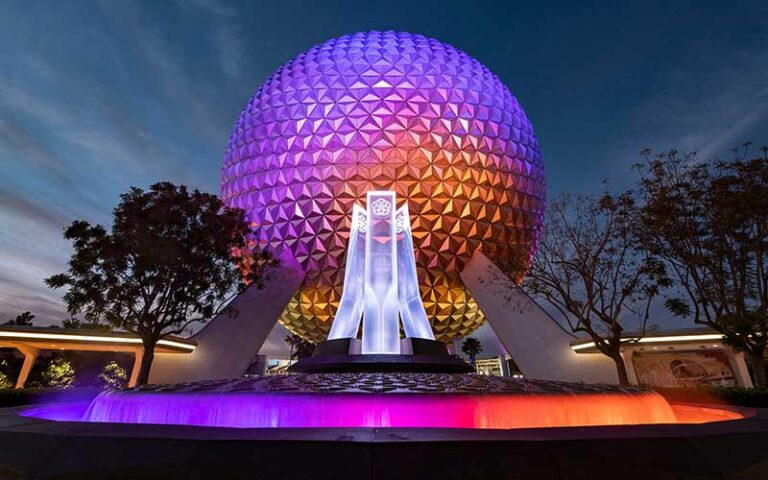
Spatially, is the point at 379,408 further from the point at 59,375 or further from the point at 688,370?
the point at 59,375

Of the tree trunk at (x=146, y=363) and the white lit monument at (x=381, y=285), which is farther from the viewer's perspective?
the tree trunk at (x=146, y=363)

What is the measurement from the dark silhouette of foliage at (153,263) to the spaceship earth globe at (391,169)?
4633mm

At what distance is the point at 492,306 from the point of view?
19531mm

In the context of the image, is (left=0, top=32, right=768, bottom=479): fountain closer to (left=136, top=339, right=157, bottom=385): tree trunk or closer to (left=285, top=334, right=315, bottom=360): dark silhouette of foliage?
(left=136, top=339, right=157, bottom=385): tree trunk

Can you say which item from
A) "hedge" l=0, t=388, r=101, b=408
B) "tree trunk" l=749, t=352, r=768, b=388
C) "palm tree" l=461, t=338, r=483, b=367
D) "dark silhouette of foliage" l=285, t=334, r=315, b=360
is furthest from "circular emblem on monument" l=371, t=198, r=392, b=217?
"palm tree" l=461, t=338, r=483, b=367

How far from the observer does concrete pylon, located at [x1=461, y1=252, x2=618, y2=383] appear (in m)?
17.5

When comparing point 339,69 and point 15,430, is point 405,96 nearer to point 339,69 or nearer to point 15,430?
point 339,69

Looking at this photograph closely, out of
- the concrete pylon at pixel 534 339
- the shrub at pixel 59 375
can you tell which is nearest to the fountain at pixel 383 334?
the concrete pylon at pixel 534 339

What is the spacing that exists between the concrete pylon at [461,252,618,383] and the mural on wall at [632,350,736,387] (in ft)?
8.13

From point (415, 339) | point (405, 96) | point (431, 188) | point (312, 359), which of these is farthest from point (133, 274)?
point (405, 96)

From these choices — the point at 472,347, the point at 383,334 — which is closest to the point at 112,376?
the point at 383,334

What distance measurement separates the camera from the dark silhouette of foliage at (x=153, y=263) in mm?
14969

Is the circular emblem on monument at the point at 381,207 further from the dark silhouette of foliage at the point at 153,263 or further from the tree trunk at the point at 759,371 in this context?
the tree trunk at the point at 759,371

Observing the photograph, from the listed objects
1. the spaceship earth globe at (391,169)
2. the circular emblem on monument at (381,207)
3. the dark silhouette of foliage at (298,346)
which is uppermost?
the spaceship earth globe at (391,169)
